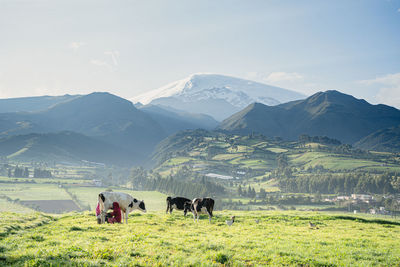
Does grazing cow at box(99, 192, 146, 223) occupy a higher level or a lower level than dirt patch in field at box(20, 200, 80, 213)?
higher

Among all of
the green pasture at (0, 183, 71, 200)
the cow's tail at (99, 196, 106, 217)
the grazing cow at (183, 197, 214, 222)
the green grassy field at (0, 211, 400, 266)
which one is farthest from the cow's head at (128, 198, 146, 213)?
the green pasture at (0, 183, 71, 200)

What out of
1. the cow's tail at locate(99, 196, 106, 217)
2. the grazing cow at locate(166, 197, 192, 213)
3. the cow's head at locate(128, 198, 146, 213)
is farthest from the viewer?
the grazing cow at locate(166, 197, 192, 213)

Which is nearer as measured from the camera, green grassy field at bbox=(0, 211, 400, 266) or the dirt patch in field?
green grassy field at bbox=(0, 211, 400, 266)

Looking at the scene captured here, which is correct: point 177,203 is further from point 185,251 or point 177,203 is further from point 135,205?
point 185,251

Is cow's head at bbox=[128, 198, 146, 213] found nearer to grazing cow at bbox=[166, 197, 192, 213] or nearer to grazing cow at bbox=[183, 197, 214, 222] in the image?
grazing cow at bbox=[183, 197, 214, 222]

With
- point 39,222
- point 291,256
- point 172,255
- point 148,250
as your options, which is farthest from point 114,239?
point 39,222

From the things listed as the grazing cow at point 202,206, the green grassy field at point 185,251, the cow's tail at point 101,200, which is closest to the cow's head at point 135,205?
the cow's tail at point 101,200

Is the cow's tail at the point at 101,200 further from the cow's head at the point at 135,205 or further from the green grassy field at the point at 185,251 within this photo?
the green grassy field at the point at 185,251

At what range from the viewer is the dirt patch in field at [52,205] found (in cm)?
14450

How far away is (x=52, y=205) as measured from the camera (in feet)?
498

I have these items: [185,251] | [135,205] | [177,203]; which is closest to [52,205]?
[177,203]

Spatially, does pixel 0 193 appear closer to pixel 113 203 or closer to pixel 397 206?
pixel 113 203

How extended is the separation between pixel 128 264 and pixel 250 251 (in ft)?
22.7

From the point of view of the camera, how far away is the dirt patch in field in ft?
474
